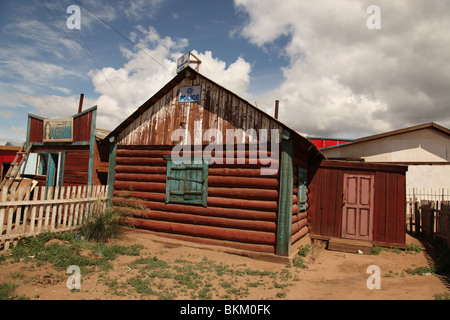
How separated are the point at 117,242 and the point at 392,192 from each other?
29.9 feet

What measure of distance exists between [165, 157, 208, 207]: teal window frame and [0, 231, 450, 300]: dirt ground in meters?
1.41

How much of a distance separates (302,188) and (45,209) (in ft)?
25.8

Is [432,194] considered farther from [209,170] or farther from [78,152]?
[78,152]

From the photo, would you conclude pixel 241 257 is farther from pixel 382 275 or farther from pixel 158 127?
pixel 158 127

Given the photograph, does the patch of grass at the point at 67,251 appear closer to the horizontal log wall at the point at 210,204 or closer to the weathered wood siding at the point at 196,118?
the horizontal log wall at the point at 210,204

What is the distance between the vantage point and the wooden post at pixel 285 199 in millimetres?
7301

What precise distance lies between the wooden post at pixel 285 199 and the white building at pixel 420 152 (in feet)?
34.3

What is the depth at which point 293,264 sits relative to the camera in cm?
726

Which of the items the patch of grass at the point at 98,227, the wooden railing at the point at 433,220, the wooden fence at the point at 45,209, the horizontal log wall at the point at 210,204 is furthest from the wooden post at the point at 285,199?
the wooden fence at the point at 45,209

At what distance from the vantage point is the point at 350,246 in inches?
351

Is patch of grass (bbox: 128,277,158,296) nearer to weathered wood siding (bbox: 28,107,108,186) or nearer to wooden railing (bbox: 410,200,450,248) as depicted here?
weathered wood siding (bbox: 28,107,108,186)

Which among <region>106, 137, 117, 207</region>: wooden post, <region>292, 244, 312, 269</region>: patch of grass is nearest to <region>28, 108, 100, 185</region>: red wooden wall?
<region>106, 137, 117, 207</region>: wooden post

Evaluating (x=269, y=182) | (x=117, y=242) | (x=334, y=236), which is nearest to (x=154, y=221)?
(x=117, y=242)
